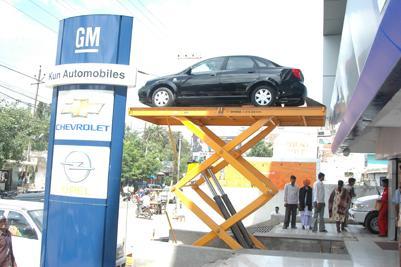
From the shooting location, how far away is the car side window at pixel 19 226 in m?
8.85

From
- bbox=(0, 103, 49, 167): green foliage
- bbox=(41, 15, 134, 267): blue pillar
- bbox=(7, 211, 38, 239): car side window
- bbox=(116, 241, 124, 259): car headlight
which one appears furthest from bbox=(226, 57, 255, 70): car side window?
bbox=(0, 103, 49, 167): green foliage

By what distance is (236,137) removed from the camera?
11.9m

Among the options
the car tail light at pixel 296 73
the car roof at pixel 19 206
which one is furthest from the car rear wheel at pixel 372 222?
the car roof at pixel 19 206

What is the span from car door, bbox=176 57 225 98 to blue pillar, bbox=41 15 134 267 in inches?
271

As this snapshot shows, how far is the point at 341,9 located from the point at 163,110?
30.5ft

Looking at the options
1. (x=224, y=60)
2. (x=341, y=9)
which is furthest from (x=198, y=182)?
(x=341, y=9)

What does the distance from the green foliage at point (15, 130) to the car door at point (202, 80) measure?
2422 cm

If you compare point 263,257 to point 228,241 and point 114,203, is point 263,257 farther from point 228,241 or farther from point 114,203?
point 114,203

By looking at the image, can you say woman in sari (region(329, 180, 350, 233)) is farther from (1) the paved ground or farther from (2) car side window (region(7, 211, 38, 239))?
(2) car side window (region(7, 211, 38, 239))

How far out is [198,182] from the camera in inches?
513

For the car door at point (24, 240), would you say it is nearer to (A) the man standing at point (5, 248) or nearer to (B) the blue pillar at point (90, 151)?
(A) the man standing at point (5, 248)

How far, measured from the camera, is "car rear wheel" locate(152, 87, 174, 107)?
1293cm

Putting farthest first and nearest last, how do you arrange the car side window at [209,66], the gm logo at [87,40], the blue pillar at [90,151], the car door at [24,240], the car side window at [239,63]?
the car side window at [209,66]
the car side window at [239,63]
the car door at [24,240]
the gm logo at [87,40]
the blue pillar at [90,151]

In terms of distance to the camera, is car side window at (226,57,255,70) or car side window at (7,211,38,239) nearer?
car side window at (7,211,38,239)
